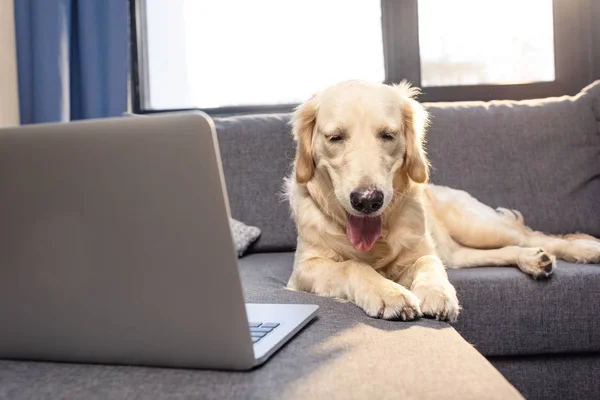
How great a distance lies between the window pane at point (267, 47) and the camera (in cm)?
372

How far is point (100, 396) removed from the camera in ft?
2.58

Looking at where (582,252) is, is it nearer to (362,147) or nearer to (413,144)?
(413,144)

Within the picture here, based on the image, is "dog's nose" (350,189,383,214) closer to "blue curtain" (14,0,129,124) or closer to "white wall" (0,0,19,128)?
"blue curtain" (14,0,129,124)

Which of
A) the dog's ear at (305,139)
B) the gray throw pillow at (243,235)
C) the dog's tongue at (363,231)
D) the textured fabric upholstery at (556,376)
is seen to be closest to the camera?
the dog's tongue at (363,231)

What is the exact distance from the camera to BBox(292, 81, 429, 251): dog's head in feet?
5.29

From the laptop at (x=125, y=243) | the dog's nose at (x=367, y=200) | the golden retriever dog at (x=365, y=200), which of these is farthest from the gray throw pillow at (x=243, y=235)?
the laptop at (x=125, y=243)

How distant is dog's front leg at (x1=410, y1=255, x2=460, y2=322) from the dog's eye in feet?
1.32

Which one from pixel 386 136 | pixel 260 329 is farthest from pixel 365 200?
pixel 260 329

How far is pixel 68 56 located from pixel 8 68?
1.10ft

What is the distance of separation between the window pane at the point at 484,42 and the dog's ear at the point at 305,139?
1916mm

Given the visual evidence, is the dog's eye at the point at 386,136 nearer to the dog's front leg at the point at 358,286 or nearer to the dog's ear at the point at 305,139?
the dog's ear at the point at 305,139

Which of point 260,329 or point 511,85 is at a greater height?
point 511,85

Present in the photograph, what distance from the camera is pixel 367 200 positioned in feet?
5.09

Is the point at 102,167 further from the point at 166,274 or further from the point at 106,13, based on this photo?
the point at 106,13
